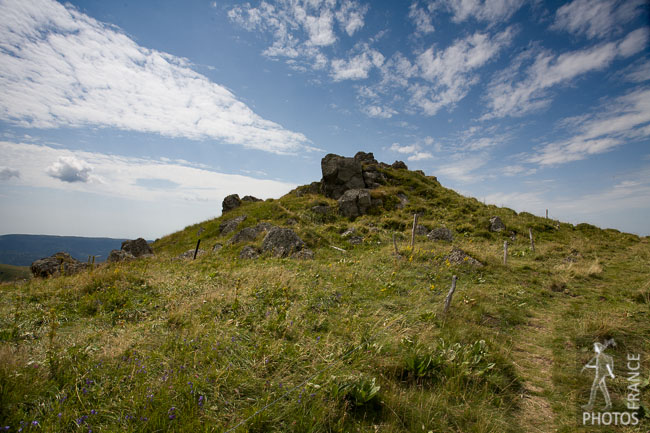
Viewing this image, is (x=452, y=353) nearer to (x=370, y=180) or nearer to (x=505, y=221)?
(x=505, y=221)

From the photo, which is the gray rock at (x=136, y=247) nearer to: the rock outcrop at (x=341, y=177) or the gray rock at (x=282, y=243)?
the gray rock at (x=282, y=243)

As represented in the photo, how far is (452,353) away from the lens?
538 centimetres

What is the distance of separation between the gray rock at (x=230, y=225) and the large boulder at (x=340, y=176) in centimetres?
1263

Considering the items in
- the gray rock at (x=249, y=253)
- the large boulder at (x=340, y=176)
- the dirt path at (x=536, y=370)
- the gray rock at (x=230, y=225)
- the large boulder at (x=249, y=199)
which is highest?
the large boulder at (x=340, y=176)

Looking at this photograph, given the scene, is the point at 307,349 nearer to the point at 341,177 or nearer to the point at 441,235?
the point at 441,235

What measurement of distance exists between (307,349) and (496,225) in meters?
27.2

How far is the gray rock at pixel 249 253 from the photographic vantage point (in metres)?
17.1

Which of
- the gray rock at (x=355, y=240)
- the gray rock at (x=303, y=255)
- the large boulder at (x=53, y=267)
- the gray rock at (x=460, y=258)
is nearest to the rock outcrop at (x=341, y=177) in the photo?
the gray rock at (x=355, y=240)

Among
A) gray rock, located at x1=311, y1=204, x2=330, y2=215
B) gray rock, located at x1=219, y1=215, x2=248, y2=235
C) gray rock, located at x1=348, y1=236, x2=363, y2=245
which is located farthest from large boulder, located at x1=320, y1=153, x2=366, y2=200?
gray rock, located at x1=348, y1=236, x2=363, y2=245

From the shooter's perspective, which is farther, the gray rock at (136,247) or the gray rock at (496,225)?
the gray rock at (496,225)

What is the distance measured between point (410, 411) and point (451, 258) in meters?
11.5

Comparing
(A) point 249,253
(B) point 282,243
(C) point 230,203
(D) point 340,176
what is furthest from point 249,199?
(A) point 249,253

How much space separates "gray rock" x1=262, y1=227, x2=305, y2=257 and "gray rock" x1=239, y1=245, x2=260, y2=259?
0.74 m

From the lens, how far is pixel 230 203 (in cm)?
4103
